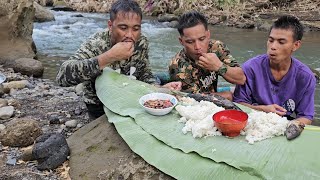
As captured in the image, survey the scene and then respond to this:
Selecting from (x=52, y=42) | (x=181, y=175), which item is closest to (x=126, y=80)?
(x=181, y=175)

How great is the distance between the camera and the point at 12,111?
459cm

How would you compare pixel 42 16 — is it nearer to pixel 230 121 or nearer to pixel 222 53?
pixel 222 53

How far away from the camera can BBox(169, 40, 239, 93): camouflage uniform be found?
4.07 metres

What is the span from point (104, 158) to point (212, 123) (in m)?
0.88

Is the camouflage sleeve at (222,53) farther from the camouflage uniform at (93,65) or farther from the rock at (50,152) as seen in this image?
the rock at (50,152)

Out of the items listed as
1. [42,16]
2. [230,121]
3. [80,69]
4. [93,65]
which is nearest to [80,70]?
[80,69]

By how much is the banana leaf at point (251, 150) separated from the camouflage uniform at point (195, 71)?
997 mm

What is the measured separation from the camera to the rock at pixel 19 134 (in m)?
3.64

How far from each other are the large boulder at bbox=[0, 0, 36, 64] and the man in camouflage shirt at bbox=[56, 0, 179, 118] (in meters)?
4.54

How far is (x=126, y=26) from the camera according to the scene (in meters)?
3.73

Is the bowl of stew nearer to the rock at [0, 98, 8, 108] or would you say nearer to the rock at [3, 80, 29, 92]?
the rock at [0, 98, 8, 108]

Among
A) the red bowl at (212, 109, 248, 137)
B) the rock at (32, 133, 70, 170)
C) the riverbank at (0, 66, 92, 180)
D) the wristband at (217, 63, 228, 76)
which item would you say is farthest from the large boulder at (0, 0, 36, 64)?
the red bowl at (212, 109, 248, 137)

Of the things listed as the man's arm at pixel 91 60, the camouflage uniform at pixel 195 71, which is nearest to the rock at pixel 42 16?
the man's arm at pixel 91 60

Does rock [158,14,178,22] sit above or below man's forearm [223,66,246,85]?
below
